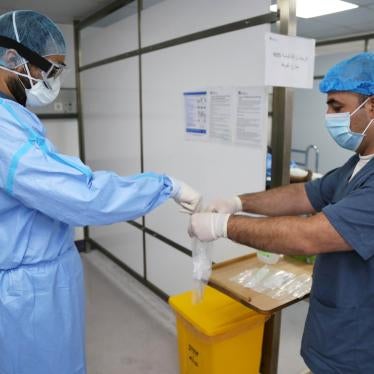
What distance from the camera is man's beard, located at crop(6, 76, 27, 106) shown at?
3.90 ft

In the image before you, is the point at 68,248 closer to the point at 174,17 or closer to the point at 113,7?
the point at 174,17

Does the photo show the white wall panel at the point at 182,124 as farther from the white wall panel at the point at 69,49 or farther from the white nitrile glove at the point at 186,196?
the white wall panel at the point at 69,49

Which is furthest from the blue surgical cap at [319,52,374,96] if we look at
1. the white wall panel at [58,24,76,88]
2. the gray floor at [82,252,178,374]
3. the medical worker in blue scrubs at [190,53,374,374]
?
the white wall panel at [58,24,76,88]

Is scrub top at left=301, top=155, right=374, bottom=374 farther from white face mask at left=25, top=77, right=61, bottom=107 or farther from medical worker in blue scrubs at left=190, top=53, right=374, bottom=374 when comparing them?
white face mask at left=25, top=77, right=61, bottom=107

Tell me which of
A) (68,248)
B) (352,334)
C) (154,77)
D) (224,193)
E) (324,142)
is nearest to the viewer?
(352,334)

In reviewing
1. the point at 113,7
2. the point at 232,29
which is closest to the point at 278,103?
the point at 232,29

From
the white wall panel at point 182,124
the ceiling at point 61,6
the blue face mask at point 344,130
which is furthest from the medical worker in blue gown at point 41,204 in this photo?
the ceiling at point 61,6

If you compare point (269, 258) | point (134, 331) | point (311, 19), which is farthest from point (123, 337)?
point (311, 19)

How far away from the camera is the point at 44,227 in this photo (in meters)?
1.19

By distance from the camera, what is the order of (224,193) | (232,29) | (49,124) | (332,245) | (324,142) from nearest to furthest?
(332,245)
(232,29)
(224,193)
(49,124)
(324,142)

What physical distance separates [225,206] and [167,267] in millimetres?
1312

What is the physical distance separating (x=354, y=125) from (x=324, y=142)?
4.62 m

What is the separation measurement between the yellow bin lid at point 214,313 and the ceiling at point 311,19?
1470 mm

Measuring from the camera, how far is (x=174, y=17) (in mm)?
2215
